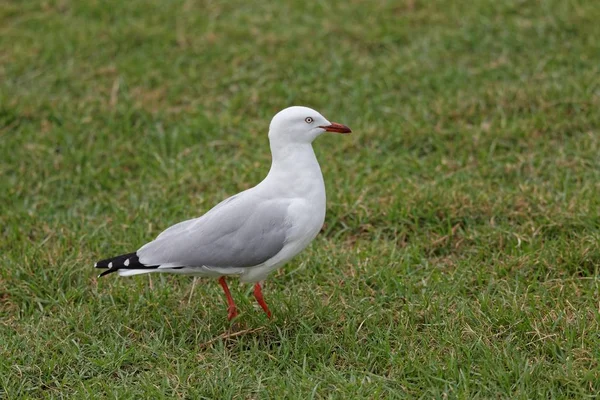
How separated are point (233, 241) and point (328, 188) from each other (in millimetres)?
1697

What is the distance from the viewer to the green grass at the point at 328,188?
4121 mm

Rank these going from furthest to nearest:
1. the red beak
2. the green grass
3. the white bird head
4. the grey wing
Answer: the red beak, the white bird head, the grey wing, the green grass

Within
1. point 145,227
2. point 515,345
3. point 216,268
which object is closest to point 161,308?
point 216,268

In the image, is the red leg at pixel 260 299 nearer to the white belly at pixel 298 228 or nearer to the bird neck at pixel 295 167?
the white belly at pixel 298 228

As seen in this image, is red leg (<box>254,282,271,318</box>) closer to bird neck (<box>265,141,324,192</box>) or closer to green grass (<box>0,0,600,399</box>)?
green grass (<box>0,0,600,399</box>)

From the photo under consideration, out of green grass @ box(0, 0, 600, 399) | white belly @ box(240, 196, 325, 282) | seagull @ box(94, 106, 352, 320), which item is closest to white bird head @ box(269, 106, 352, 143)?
seagull @ box(94, 106, 352, 320)

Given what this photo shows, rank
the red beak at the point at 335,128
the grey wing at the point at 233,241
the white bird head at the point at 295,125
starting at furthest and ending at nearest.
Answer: the red beak at the point at 335,128
the white bird head at the point at 295,125
the grey wing at the point at 233,241

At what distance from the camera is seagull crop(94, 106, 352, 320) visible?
13.9 ft

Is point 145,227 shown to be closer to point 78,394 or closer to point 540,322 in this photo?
point 78,394

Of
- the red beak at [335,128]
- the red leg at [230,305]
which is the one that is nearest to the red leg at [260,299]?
the red leg at [230,305]

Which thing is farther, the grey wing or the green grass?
the grey wing

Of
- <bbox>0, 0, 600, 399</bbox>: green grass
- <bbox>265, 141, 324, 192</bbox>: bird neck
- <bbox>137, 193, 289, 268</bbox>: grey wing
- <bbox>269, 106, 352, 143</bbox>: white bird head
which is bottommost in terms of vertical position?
<bbox>0, 0, 600, 399</bbox>: green grass

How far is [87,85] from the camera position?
733 centimetres

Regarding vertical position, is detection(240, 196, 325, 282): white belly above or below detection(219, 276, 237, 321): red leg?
above
